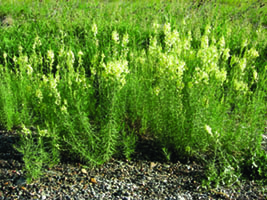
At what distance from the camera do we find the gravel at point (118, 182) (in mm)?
2926

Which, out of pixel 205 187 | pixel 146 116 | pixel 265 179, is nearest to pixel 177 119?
pixel 146 116

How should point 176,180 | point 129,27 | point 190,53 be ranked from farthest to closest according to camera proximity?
1. point 129,27
2. point 190,53
3. point 176,180

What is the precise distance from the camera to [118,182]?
122 inches

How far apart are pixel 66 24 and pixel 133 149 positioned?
11.5 feet

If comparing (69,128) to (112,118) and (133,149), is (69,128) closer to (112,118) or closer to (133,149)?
(112,118)

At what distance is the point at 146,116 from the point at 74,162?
88cm

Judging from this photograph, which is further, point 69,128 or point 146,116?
point 146,116

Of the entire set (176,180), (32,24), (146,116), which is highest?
(32,24)

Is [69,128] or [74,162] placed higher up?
[69,128]

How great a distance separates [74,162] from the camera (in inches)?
135

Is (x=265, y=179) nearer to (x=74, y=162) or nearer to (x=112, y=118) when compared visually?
(x=112, y=118)

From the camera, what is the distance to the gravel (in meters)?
2.93

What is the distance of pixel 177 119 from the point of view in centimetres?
336

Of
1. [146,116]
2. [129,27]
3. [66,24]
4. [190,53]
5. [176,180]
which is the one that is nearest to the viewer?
[176,180]
